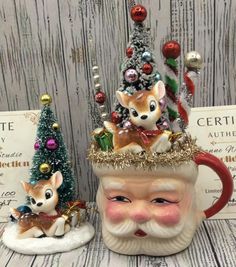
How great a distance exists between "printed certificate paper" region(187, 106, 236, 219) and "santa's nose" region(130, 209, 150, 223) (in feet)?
0.84

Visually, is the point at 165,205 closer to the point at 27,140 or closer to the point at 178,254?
the point at 178,254

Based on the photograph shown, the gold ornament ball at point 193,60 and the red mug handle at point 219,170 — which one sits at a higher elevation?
the gold ornament ball at point 193,60

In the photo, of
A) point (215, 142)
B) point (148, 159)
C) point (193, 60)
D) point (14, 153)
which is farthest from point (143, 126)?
point (14, 153)

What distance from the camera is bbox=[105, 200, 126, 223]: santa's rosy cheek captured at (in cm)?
88

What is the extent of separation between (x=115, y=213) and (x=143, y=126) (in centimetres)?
19

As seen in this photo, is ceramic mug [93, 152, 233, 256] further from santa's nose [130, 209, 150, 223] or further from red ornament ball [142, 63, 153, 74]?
red ornament ball [142, 63, 153, 74]

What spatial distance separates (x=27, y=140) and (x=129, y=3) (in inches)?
17.2

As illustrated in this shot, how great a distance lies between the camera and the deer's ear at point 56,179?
3.18 feet

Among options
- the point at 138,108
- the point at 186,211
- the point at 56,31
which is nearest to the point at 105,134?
the point at 138,108

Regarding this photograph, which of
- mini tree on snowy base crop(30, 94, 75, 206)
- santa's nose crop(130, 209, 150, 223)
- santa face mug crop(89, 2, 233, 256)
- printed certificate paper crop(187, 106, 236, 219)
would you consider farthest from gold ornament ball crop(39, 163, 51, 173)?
printed certificate paper crop(187, 106, 236, 219)

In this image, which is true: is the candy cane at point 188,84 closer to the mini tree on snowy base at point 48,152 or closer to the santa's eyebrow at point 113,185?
the santa's eyebrow at point 113,185

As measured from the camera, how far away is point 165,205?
87cm

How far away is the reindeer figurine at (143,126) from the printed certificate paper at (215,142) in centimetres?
24

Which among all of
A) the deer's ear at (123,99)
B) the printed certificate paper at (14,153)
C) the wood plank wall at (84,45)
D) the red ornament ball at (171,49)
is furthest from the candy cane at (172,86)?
the printed certificate paper at (14,153)
